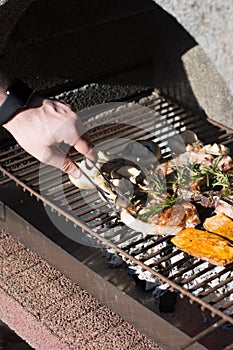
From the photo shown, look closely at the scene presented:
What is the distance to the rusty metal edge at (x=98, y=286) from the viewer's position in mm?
2592

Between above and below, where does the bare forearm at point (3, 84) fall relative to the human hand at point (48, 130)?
above

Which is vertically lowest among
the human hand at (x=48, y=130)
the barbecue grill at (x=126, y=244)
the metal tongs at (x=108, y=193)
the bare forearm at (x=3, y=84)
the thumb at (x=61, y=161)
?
the barbecue grill at (x=126, y=244)

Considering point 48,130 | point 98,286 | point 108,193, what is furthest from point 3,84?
point 98,286

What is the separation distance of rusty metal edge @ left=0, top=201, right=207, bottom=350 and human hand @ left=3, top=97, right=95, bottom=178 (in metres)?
0.37

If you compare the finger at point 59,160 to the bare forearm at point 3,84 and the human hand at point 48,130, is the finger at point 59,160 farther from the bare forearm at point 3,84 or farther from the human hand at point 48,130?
the bare forearm at point 3,84

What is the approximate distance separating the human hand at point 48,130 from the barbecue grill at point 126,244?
309 mm

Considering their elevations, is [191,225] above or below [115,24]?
below

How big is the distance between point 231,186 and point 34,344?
0.97 meters

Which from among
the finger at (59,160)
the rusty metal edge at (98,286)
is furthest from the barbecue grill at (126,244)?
the finger at (59,160)

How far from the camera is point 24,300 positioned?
2.98 metres

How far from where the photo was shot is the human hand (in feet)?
8.90

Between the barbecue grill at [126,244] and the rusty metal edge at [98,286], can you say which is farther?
the barbecue grill at [126,244]

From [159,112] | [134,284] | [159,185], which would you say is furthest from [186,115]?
[134,284]

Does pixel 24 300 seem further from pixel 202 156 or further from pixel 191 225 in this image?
pixel 202 156
